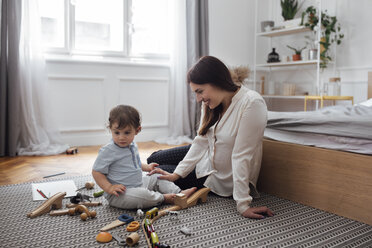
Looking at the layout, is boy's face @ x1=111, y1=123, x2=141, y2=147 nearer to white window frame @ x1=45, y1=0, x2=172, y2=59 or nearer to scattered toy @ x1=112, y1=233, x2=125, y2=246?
scattered toy @ x1=112, y1=233, x2=125, y2=246

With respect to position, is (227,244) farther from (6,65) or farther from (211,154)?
(6,65)

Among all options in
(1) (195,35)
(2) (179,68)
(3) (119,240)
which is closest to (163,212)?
(3) (119,240)

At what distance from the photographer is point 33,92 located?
2.99 m

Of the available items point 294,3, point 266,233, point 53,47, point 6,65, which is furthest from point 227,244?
point 294,3

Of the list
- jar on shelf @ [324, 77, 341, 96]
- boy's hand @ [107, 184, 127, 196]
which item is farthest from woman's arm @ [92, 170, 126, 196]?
jar on shelf @ [324, 77, 341, 96]

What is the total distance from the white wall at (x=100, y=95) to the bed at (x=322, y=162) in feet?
6.64

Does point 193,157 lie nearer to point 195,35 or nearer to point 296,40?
point 195,35

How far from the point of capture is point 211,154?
163 cm

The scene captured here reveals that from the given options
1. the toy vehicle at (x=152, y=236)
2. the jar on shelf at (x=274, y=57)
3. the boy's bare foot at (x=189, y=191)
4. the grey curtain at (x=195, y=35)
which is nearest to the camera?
the toy vehicle at (x=152, y=236)

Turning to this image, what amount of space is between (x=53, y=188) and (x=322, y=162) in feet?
4.34

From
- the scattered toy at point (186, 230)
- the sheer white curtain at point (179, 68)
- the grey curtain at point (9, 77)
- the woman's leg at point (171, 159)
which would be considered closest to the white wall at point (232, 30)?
the sheer white curtain at point (179, 68)

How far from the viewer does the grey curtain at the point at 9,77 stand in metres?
2.75

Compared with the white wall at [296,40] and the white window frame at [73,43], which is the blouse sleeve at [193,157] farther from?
the white wall at [296,40]

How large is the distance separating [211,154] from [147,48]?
2.45 m
